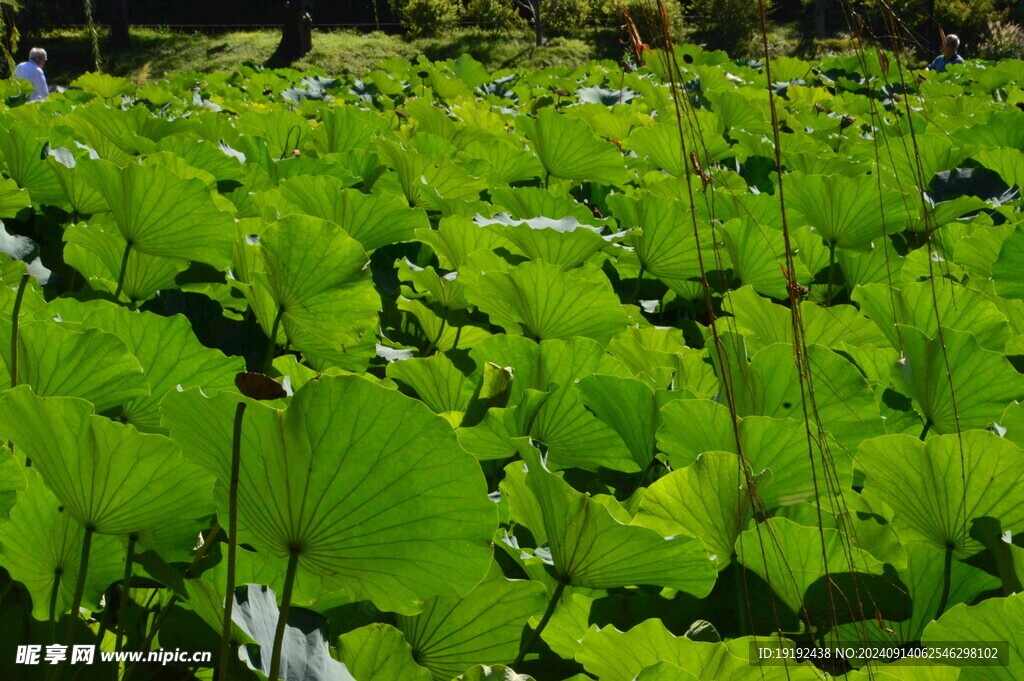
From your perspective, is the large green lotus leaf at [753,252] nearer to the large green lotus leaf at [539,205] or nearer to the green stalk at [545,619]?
the large green lotus leaf at [539,205]

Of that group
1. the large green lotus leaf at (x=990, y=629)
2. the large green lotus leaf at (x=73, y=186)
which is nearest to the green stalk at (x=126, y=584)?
the large green lotus leaf at (x=990, y=629)

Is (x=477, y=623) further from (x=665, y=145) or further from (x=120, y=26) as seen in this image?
(x=120, y=26)

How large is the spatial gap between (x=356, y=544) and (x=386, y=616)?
0.56 ft

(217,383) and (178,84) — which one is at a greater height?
(217,383)

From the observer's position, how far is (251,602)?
23.6 inches

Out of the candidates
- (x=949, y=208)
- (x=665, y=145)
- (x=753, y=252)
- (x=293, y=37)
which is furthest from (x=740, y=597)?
(x=293, y=37)

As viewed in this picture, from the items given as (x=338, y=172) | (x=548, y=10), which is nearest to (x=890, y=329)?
(x=338, y=172)

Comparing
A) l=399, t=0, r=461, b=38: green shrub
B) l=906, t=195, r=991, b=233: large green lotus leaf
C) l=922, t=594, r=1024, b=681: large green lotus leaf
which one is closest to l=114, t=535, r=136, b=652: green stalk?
l=922, t=594, r=1024, b=681: large green lotus leaf

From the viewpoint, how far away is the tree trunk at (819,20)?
73.5ft

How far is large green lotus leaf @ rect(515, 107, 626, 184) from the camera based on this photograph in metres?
1.66

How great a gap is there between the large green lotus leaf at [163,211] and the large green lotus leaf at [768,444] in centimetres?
60

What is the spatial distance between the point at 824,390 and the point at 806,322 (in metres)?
0.21

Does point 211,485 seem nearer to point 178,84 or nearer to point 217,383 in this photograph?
point 217,383

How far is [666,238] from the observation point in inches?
49.9
